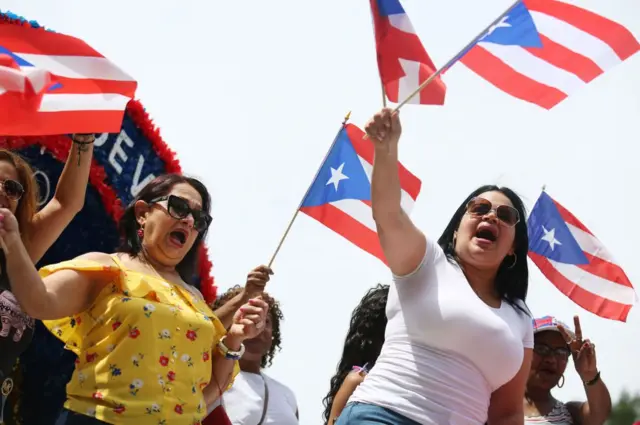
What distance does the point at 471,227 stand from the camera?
401 cm

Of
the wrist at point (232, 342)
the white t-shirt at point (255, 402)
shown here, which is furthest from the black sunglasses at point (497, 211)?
the white t-shirt at point (255, 402)

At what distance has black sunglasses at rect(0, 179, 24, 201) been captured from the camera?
12.2 feet

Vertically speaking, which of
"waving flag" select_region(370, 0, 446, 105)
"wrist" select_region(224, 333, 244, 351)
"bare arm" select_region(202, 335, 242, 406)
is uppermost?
"waving flag" select_region(370, 0, 446, 105)

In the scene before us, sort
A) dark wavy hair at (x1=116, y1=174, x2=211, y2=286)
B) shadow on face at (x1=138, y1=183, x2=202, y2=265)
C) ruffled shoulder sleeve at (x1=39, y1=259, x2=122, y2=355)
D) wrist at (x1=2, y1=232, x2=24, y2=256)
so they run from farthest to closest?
dark wavy hair at (x1=116, y1=174, x2=211, y2=286)
shadow on face at (x1=138, y1=183, x2=202, y2=265)
ruffled shoulder sleeve at (x1=39, y1=259, x2=122, y2=355)
wrist at (x1=2, y1=232, x2=24, y2=256)

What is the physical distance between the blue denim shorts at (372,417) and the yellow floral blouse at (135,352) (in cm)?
64

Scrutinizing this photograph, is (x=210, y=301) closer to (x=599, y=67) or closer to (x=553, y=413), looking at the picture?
(x=553, y=413)

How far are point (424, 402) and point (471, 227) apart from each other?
1.03 metres

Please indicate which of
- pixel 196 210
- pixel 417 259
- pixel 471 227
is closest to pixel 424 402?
pixel 417 259

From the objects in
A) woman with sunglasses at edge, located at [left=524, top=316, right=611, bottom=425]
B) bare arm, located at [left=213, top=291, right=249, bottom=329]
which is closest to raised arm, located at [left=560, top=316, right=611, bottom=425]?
woman with sunglasses at edge, located at [left=524, top=316, right=611, bottom=425]

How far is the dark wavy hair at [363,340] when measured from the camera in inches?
205

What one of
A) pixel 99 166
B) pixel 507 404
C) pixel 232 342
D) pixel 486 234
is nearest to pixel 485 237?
pixel 486 234

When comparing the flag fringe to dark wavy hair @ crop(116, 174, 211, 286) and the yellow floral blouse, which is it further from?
the yellow floral blouse

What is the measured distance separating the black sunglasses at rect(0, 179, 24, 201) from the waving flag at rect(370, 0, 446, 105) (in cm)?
174

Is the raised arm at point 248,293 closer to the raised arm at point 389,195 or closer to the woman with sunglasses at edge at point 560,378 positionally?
the raised arm at point 389,195
